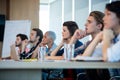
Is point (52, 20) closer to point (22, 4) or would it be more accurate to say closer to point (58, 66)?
point (22, 4)

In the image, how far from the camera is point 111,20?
6.79 feet

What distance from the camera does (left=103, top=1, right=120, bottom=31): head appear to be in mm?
2023

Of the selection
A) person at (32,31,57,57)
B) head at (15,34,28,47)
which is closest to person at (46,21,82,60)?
person at (32,31,57,57)

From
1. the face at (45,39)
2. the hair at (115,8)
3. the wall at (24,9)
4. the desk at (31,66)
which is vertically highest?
the wall at (24,9)

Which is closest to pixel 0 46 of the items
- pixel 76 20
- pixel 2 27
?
pixel 2 27

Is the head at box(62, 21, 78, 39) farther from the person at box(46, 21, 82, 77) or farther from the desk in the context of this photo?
the desk

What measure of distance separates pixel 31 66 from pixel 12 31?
285 centimetres

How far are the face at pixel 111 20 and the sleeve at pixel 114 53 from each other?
193 millimetres

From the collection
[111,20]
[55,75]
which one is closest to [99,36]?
[111,20]

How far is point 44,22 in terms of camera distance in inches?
163

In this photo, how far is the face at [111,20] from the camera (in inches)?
79.7

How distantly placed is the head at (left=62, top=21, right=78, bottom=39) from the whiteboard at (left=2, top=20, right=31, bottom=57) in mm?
1081

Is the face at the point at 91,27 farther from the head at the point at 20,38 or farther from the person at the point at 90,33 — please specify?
the head at the point at 20,38

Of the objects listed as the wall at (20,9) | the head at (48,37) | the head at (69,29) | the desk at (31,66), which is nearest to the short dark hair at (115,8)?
the desk at (31,66)
